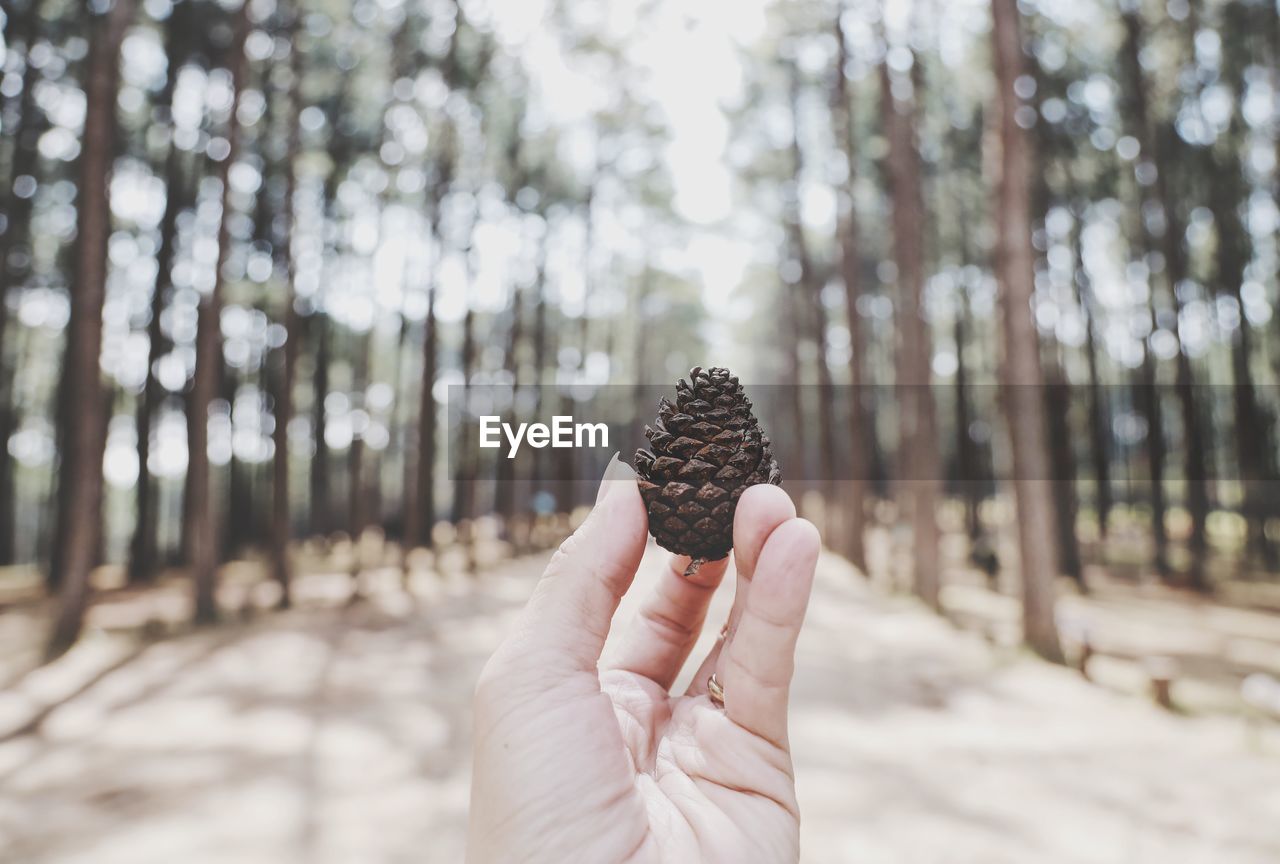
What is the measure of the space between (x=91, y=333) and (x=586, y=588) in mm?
13300

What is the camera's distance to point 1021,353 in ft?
36.5

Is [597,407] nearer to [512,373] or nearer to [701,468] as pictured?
[512,373]

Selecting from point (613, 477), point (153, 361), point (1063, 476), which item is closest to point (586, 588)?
point (613, 477)

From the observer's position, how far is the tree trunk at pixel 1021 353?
36.2 ft

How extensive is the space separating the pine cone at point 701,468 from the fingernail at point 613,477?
0.05m

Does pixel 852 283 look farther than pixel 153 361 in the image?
No

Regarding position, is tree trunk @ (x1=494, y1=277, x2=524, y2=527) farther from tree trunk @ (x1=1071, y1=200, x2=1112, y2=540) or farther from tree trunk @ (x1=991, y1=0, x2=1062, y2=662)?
tree trunk @ (x1=1071, y1=200, x2=1112, y2=540)

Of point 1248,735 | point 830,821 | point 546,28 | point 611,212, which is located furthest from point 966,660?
point 611,212

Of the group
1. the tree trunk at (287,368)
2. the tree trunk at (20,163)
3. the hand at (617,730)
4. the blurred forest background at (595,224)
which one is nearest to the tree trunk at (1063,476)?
the blurred forest background at (595,224)

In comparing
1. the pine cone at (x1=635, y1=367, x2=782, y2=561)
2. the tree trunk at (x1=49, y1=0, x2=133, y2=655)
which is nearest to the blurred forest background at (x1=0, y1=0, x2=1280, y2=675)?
the tree trunk at (x1=49, y1=0, x2=133, y2=655)

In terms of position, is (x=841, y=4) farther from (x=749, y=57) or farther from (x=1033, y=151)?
(x=1033, y=151)

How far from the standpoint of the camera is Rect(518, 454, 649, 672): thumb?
5.78 ft

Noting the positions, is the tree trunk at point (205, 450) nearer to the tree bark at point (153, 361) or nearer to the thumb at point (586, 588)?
the tree bark at point (153, 361)

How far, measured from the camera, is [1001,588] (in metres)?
19.2
